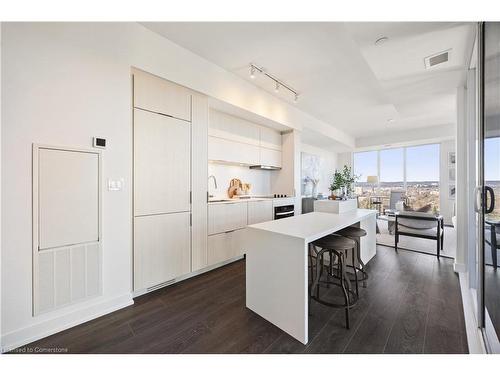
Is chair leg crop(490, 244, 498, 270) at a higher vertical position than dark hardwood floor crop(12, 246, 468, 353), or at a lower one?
higher

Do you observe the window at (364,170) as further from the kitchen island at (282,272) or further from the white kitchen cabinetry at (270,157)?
the kitchen island at (282,272)

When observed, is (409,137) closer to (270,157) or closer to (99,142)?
(270,157)

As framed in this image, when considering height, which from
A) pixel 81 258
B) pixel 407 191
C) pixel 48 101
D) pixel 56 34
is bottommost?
pixel 81 258

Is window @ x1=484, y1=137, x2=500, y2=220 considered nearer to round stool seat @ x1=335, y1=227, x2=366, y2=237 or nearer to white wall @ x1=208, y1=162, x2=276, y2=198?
round stool seat @ x1=335, y1=227, x2=366, y2=237

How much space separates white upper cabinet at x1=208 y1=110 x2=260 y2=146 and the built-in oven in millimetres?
1275

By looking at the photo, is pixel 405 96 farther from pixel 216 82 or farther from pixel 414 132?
pixel 414 132

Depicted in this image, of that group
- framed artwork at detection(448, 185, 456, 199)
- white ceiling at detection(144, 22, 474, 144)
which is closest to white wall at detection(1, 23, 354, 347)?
white ceiling at detection(144, 22, 474, 144)

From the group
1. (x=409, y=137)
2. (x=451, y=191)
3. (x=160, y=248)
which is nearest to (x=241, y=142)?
(x=160, y=248)

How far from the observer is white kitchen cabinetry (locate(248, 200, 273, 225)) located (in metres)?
3.50

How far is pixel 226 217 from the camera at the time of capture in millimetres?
3105
